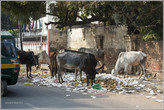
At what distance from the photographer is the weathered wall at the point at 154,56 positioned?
1424 cm

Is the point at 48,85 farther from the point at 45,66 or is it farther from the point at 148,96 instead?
the point at 45,66

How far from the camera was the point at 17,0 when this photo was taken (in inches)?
547

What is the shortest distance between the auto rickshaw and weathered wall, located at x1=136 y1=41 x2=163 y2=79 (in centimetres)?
781

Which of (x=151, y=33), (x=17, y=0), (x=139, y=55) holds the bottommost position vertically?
(x=139, y=55)

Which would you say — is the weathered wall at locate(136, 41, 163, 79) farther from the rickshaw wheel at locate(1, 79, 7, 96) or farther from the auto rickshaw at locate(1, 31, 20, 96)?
the rickshaw wheel at locate(1, 79, 7, 96)

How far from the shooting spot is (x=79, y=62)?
12.2 metres

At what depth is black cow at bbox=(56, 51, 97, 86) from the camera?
39.0 ft

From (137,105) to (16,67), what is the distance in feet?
13.6

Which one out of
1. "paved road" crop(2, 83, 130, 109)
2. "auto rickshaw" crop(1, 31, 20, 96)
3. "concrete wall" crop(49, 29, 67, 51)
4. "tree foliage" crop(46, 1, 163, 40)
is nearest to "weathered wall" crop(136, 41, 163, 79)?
"tree foliage" crop(46, 1, 163, 40)

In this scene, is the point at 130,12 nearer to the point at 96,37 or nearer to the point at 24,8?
the point at 96,37

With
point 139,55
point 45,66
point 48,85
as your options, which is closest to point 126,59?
point 139,55

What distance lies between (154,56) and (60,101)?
304 inches

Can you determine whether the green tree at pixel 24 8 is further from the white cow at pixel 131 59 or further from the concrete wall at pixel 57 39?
the concrete wall at pixel 57 39

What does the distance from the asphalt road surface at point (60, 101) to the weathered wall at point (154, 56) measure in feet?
17.2
